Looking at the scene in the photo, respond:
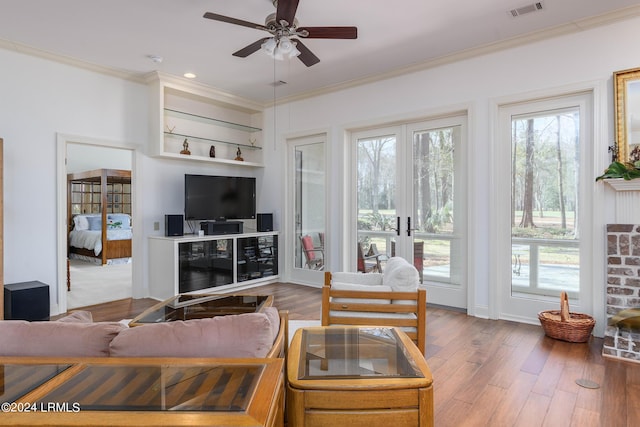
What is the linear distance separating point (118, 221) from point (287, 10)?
26.6 feet

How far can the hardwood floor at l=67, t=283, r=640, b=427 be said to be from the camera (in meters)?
2.17

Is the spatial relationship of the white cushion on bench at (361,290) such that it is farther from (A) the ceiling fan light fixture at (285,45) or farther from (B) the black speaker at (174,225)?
(B) the black speaker at (174,225)

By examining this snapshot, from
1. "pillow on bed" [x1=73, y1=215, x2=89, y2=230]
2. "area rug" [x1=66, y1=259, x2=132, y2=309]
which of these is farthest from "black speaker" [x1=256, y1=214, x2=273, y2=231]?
"pillow on bed" [x1=73, y1=215, x2=89, y2=230]

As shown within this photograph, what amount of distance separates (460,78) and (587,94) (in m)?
1.27

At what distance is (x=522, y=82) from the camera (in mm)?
3920

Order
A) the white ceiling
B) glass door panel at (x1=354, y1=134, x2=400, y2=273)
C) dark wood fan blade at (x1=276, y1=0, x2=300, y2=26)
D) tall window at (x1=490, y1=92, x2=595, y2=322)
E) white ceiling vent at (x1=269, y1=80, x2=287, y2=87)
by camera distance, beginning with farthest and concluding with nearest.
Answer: white ceiling vent at (x1=269, y1=80, x2=287, y2=87)
glass door panel at (x1=354, y1=134, x2=400, y2=273)
tall window at (x1=490, y1=92, x2=595, y2=322)
the white ceiling
dark wood fan blade at (x1=276, y1=0, x2=300, y2=26)

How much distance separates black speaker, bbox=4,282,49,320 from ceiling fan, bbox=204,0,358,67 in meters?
3.26

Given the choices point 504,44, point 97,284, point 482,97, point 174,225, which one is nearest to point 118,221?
point 97,284

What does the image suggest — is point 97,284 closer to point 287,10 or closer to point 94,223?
point 94,223

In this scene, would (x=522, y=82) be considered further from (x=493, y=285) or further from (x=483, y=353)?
(x=483, y=353)

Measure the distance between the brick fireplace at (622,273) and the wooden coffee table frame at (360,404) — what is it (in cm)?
273

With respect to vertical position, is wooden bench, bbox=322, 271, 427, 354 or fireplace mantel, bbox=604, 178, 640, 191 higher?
fireplace mantel, bbox=604, 178, 640, 191

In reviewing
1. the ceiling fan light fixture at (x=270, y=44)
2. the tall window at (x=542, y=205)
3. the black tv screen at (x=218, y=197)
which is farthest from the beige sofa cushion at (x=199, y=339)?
the black tv screen at (x=218, y=197)

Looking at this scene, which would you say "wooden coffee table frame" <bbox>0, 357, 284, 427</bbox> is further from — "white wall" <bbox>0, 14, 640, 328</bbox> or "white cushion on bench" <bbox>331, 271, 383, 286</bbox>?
"white wall" <bbox>0, 14, 640, 328</bbox>
